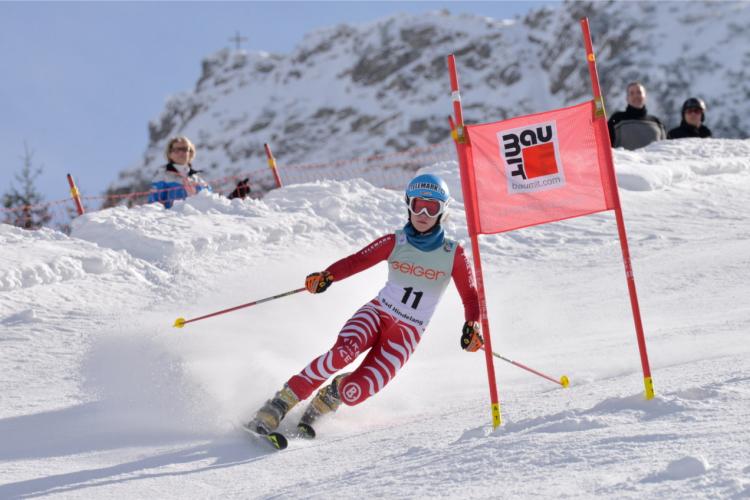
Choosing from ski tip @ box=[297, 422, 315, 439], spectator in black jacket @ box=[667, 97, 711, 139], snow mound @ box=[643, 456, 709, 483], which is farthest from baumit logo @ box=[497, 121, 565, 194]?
spectator in black jacket @ box=[667, 97, 711, 139]

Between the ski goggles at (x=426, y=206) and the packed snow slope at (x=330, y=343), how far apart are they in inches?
43.6

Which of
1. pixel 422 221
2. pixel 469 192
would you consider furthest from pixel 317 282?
pixel 469 192

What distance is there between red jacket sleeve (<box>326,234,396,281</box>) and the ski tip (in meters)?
0.91

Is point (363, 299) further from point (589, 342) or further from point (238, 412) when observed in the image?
point (238, 412)

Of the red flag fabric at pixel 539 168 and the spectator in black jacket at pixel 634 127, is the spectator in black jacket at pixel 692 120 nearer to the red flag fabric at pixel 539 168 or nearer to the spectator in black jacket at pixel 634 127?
the spectator in black jacket at pixel 634 127

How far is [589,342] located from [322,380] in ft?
8.05

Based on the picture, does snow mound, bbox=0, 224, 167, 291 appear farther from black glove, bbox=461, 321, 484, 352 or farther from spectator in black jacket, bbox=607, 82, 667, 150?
spectator in black jacket, bbox=607, 82, 667, 150

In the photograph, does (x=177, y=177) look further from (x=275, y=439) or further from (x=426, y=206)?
(x=275, y=439)

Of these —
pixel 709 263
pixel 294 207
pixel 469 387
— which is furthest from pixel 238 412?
pixel 294 207

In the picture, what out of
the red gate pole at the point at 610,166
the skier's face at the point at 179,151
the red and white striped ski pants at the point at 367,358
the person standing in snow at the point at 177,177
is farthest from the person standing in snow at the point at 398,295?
the skier's face at the point at 179,151

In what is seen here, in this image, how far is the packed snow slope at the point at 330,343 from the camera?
11.2ft

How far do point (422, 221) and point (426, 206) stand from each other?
0.35 feet

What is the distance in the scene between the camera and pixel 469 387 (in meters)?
5.74

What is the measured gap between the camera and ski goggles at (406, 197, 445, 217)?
529 centimetres
